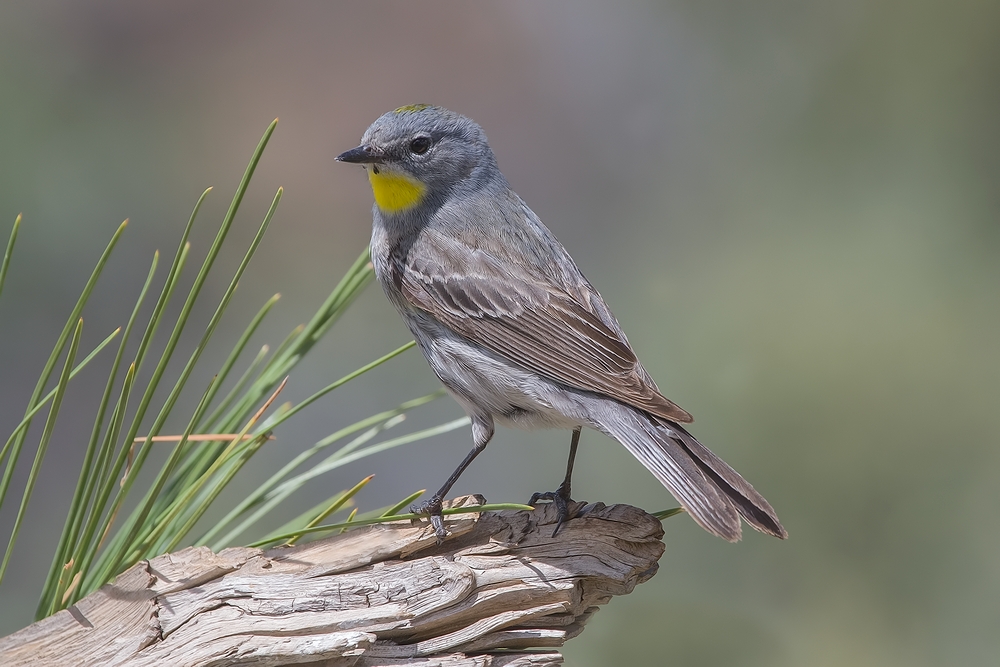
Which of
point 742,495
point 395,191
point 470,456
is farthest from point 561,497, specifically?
point 395,191

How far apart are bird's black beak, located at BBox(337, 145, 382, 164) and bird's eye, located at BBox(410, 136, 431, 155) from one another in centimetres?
10

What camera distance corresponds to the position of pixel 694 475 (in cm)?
143

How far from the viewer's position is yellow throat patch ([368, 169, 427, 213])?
6.44 feet

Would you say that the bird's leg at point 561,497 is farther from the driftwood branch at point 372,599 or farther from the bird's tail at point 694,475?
the bird's tail at point 694,475

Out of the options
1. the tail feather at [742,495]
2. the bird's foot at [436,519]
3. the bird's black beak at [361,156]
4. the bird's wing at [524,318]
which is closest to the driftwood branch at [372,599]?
the bird's foot at [436,519]

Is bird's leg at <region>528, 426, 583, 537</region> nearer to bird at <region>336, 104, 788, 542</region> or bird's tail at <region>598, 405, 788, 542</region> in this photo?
bird at <region>336, 104, 788, 542</region>

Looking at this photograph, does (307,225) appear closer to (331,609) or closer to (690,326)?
(690,326)

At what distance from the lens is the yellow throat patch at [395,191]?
196 centimetres


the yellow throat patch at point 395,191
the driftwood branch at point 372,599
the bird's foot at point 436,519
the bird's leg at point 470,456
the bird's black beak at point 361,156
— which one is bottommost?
the driftwood branch at point 372,599

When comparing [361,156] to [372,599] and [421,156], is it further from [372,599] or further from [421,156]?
[372,599]

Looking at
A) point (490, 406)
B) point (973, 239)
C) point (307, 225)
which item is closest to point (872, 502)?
point (973, 239)

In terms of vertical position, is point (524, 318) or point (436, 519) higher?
point (524, 318)

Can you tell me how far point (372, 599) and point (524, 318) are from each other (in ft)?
2.30

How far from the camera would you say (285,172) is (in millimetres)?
3436
